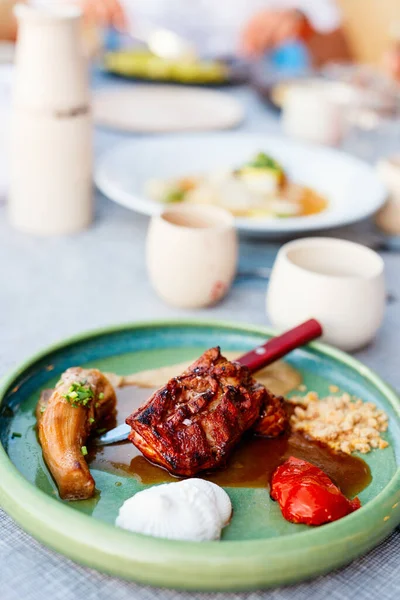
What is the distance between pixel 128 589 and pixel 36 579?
9 centimetres

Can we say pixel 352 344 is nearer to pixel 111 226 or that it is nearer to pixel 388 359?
pixel 388 359

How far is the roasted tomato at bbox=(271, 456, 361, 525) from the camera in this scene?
2.55 feet

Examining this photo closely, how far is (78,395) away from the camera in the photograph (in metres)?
0.90

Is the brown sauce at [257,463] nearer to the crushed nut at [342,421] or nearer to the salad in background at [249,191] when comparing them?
the crushed nut at [342,421]

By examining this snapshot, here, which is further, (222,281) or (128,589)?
(222,281)

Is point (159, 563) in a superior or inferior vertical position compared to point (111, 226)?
superior

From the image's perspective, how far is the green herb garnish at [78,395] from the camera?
0.90m

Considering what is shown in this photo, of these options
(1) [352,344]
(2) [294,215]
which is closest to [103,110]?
(2) [294,215]

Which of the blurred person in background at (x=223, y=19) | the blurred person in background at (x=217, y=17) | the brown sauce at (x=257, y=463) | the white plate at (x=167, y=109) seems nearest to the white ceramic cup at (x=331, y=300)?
the brown sauce at (x=257, y=463)

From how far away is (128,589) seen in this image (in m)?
0.73

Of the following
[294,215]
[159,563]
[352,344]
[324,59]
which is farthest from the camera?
[324,59]

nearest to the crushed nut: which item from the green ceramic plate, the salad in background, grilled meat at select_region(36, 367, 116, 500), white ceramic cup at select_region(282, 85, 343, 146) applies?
the green ceramic plate

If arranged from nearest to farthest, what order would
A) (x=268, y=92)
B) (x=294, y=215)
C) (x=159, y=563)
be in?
(x=159, y=563)
(x=294, y=215)
(x=268, y=92)

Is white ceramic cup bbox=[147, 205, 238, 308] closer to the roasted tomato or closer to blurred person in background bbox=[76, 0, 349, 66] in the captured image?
the roasted tomato
